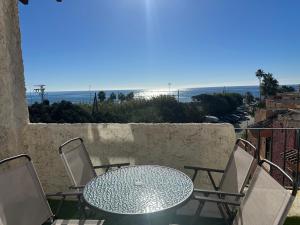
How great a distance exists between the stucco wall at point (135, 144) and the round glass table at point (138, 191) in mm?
857

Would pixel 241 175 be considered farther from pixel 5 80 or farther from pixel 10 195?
pixel 5 80

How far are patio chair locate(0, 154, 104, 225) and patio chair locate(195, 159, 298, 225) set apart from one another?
105 cm

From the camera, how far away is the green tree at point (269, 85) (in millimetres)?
59969

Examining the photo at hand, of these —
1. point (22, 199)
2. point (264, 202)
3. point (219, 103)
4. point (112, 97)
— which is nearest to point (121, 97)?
point (112, 97)

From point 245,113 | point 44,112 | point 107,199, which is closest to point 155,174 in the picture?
point 107,199

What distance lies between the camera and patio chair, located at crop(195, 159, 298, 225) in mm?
1426

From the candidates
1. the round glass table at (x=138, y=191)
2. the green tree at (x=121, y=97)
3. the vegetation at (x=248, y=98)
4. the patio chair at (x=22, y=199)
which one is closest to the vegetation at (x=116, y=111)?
the green tree at (x=121, y=97)

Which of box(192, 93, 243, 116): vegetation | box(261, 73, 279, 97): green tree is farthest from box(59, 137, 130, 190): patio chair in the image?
box(261, 73, 279, 97): green tree

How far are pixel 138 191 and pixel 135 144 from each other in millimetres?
1400

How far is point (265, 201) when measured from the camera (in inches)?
64.4

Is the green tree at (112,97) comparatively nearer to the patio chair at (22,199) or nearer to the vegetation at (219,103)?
the patio chair at (22,199)

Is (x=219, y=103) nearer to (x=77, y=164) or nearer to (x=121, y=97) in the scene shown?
(x=121, y=97)

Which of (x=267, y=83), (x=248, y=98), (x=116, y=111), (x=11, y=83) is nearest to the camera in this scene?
(x=11, y=83)

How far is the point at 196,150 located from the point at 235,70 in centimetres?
5355
